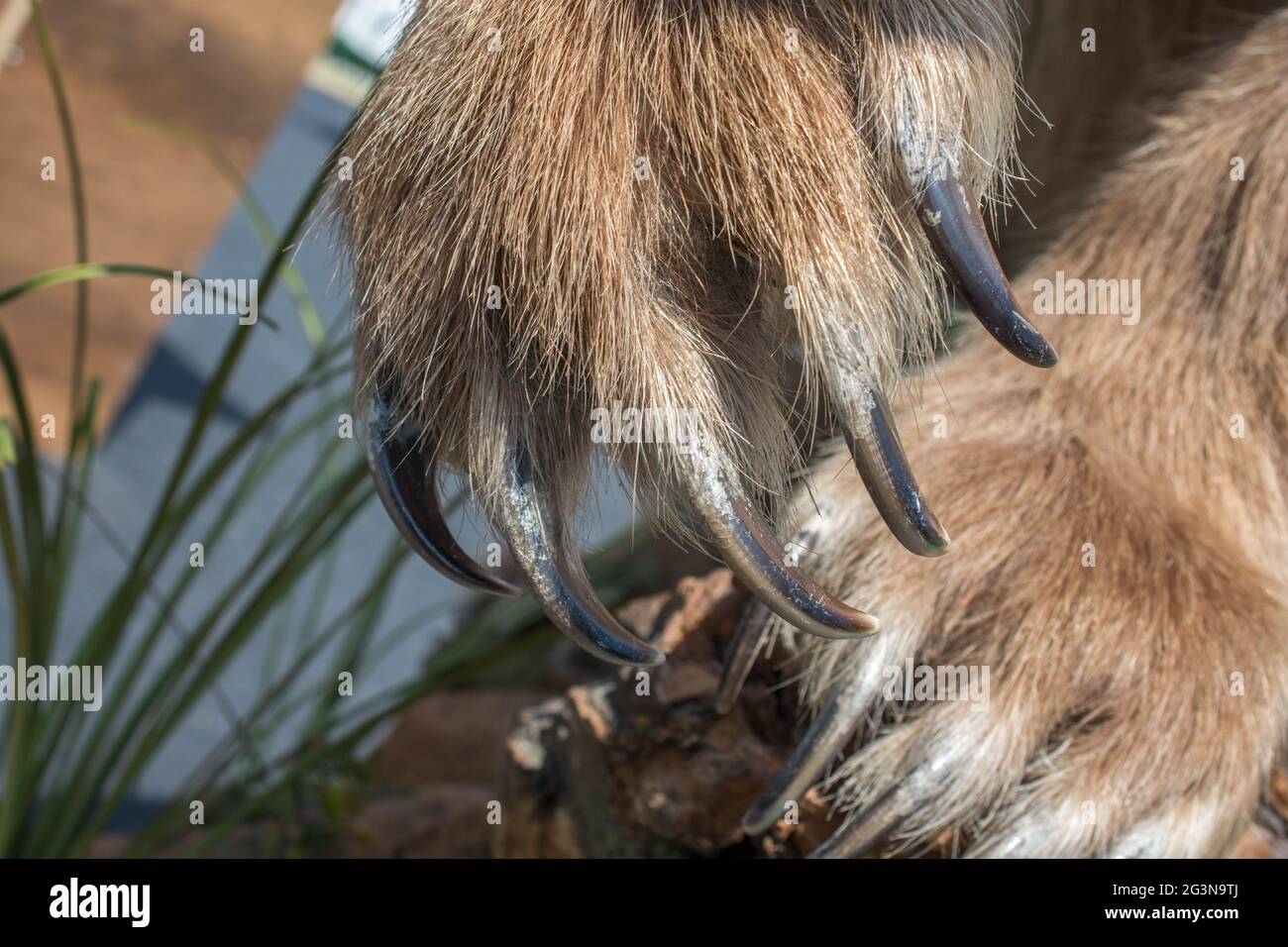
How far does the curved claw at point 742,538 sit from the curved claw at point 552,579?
82mm

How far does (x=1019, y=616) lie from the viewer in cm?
90

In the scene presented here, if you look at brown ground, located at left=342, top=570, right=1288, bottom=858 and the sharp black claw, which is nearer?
the sharp black claw

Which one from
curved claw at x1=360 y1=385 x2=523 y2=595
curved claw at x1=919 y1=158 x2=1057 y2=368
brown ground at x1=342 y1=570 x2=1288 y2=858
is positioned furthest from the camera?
brown ground at x1=342 y1=570 x2=1288 y2=858

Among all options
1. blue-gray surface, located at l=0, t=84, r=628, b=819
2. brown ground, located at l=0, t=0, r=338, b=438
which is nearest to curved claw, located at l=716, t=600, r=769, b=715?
blue-gray surface, located at l=0, t=84, r=628, b=819

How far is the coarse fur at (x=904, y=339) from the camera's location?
673 mm

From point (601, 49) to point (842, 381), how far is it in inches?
10.0

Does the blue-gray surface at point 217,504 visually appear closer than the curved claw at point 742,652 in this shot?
No

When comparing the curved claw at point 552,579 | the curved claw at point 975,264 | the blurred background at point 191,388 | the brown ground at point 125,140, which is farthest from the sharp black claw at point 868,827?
the brown ground at point 125,140

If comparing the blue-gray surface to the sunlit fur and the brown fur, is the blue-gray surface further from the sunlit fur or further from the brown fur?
the sunlit fur

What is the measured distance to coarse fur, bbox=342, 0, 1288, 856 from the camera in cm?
67

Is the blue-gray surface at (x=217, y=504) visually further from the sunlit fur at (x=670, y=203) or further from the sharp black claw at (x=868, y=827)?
the sunlit fur at (x=670, y=203)

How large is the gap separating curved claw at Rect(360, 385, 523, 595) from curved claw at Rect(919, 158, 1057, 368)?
0.35 metres
